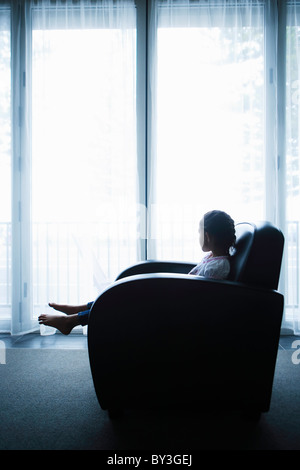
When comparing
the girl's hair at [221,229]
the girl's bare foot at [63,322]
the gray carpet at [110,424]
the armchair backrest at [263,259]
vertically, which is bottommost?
the gray carpet at [110,424]

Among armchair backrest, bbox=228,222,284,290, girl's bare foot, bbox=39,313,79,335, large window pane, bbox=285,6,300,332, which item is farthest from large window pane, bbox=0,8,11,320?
large window pane, bbox=285,6,300,332

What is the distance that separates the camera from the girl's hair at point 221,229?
154 cm

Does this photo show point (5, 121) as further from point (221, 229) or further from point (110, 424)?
point (110, 424)

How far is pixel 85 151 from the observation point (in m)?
2.74

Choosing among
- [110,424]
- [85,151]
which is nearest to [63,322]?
[110,424]

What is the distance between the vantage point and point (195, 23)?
8.92 feet

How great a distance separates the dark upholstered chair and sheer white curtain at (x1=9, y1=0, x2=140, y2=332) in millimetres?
1412

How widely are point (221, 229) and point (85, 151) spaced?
5.33 feet

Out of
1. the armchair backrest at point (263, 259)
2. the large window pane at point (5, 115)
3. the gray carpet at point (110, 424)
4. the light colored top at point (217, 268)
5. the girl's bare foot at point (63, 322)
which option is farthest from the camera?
the large window pane at point (5, 115)

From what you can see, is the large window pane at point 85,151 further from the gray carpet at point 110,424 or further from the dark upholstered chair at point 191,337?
the dark upholstered chair at point 191,337

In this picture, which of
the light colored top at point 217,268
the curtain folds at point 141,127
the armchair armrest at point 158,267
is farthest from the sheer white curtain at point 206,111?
the light colored top at point 217,268

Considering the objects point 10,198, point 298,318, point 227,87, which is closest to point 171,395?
point 298,318

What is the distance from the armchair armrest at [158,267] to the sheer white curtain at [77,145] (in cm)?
79

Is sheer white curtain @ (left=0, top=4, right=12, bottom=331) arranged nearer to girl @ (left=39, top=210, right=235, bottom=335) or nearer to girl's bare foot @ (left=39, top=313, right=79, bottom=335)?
girl's bare foot @ (left=39, top=313, right=79, bottom=335)
